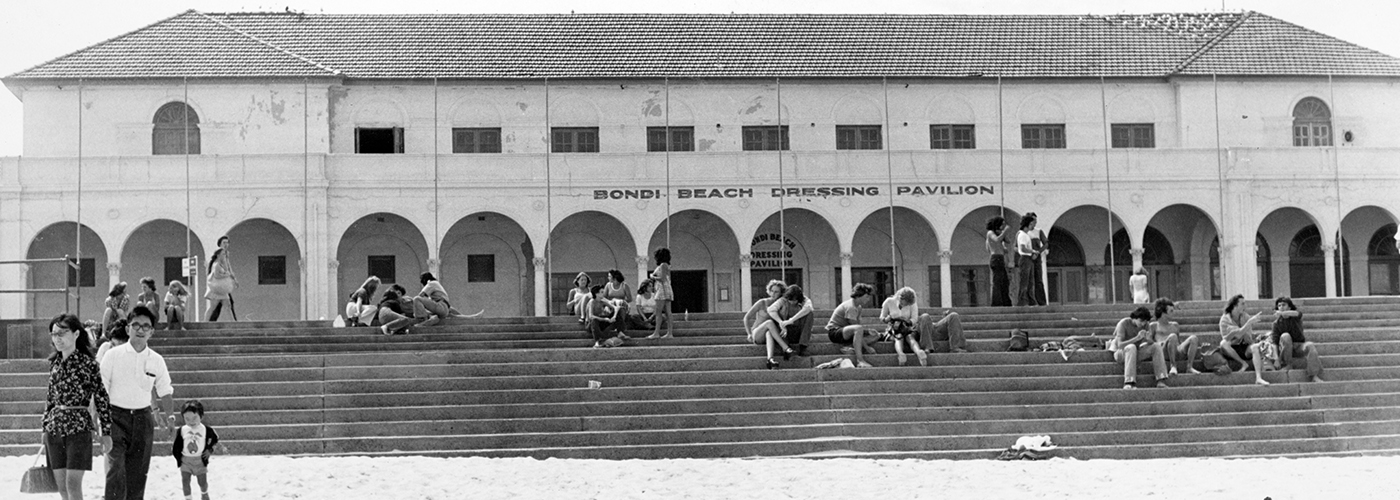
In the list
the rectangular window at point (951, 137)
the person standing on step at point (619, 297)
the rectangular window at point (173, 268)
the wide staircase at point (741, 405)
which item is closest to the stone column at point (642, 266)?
the rectangular window at point (951, 137)

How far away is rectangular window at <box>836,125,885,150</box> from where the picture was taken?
121 ft

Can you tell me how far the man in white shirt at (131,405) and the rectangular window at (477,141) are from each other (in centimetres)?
2492

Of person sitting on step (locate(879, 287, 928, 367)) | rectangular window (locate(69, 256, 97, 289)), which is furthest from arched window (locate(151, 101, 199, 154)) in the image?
person sitting on step (locate(879, 287, 928, 367))

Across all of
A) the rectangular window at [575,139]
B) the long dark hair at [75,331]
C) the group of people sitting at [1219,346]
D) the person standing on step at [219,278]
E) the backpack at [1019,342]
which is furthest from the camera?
the rectangular window at [575,139]

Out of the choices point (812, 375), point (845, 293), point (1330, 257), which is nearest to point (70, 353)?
point (812, 375)

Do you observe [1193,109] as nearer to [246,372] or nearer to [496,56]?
[496,56]

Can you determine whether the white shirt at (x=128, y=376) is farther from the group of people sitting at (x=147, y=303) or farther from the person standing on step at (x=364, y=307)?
the person standing on step at (x=364, y=307)

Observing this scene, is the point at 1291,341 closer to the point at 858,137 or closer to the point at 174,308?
the point at 174,308

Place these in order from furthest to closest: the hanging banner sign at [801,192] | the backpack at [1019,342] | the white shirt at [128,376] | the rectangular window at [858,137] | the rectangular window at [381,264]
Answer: the rectangular window at [858,137], the rectangular window at [381,264], the hanging banner sign at [801,192], the backpack at [1019,342], the white shirt at [128,376]

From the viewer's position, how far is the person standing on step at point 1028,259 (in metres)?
22.7

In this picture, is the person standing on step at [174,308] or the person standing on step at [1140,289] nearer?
the person standing on step at [174,308]

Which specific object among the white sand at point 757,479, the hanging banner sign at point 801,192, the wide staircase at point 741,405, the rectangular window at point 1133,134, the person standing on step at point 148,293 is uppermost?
the rectangular window at point 1133,134

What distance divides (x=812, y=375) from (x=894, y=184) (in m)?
17.1

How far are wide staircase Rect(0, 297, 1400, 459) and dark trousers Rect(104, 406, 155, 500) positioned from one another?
4813 millimetres
